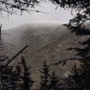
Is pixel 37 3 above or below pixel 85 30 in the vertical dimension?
above

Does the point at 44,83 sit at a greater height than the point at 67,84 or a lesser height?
lesser

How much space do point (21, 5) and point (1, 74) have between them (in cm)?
112

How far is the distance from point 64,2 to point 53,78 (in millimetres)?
53163

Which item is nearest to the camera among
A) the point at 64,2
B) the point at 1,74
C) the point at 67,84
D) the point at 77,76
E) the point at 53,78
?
the point at 1,74

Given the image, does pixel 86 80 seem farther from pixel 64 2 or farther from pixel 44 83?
pixel 44 83

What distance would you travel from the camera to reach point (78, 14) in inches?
611

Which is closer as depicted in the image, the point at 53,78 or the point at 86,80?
the point at 86,80

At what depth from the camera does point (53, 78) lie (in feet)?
219

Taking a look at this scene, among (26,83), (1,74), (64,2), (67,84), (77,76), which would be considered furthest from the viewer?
(26,83)

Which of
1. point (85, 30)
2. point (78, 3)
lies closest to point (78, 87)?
point (85, 30)

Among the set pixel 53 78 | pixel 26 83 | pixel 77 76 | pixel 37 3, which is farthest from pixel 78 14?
pixel 53 78

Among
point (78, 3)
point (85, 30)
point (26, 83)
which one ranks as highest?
point (78, 3)

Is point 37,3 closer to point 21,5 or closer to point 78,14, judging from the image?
point 21,5

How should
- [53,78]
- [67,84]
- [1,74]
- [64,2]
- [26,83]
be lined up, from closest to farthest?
Result: 1. [1,74]
2. [64,2]
3. [67,84]
4. [26,83]
5. [53,78]
